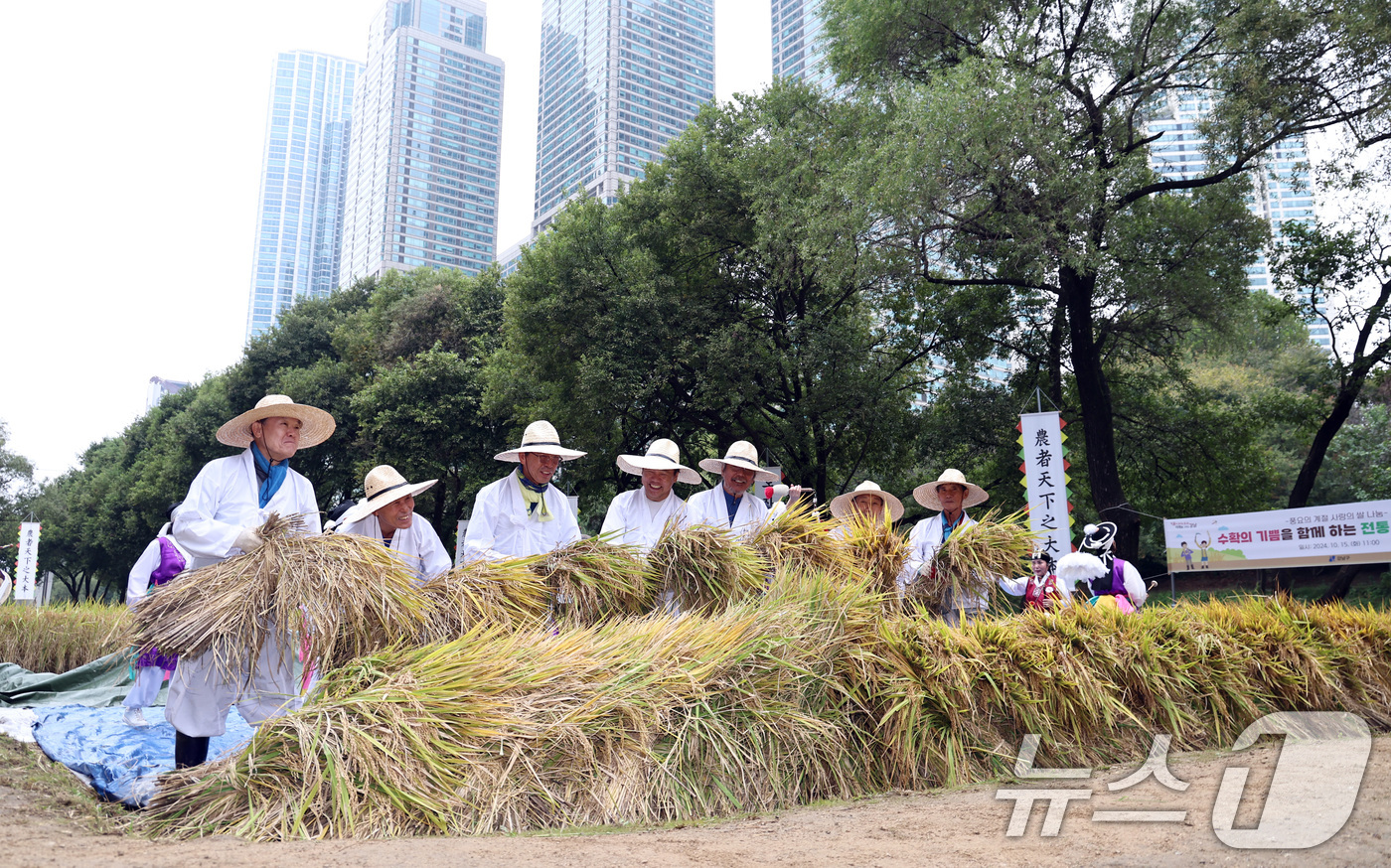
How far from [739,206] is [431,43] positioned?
51.9 m

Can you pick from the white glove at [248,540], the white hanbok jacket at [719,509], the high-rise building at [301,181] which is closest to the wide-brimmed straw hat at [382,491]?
the white glove at [248,540]

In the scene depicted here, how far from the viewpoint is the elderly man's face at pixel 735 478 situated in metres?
5.10

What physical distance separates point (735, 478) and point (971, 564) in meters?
1.39

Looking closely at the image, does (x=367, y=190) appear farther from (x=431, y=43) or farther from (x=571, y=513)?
(x=571, y=513)

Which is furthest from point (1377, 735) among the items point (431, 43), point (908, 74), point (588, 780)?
point (431, 43)

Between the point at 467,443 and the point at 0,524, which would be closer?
the point at 467,443

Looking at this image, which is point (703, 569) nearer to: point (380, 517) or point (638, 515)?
point (638, 515)

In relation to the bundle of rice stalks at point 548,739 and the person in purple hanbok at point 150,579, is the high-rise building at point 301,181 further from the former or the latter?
the bundle of rice stalks at point 548,739

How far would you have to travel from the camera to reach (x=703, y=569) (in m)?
3.96

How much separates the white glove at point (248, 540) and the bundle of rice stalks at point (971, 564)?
305 cm

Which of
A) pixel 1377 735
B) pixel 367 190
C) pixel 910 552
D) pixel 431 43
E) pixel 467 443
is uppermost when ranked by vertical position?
pixel 431 43

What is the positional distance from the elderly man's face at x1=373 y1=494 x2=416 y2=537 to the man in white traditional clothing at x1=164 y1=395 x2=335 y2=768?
0.35 metres

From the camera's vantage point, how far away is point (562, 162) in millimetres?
41156

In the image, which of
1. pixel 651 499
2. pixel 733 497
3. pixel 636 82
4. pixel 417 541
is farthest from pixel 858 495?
pixel 636 82
